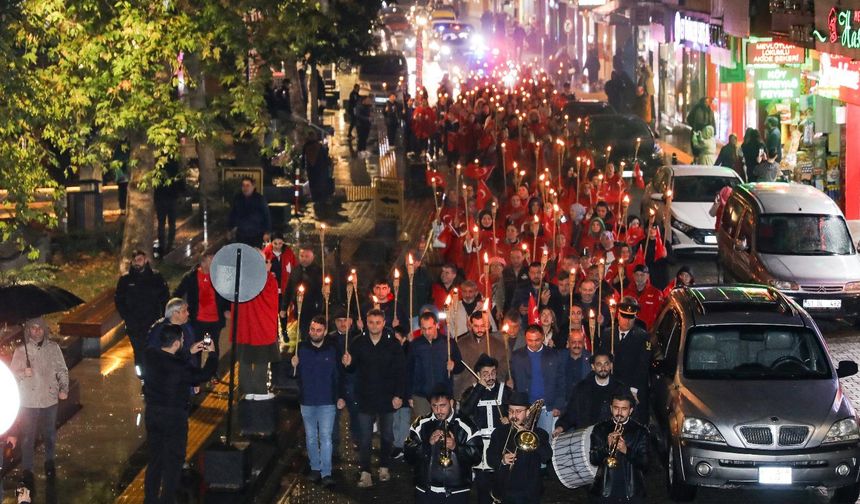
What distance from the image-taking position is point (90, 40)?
1855cm

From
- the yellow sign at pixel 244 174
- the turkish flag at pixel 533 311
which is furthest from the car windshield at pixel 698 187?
the turkish flag at pixel 533 311

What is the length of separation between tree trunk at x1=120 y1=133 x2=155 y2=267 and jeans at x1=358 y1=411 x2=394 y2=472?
871 cm

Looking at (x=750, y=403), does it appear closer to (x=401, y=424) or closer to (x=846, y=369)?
(x=846, y=369)

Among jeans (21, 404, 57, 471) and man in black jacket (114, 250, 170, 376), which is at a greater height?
man in black jacket (114, 250, 170, 376)

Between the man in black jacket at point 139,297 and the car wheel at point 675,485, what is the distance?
5.99 meters

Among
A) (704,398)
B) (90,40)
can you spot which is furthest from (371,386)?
(90,40)

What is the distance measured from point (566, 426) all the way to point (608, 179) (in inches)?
531

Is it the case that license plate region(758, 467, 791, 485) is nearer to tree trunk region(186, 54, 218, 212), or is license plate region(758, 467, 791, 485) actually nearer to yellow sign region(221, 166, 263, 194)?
yellow sign region(221, 166, 263, 194)

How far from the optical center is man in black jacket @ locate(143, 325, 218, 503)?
12.1m

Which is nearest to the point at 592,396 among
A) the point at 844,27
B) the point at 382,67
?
the point at 844,27

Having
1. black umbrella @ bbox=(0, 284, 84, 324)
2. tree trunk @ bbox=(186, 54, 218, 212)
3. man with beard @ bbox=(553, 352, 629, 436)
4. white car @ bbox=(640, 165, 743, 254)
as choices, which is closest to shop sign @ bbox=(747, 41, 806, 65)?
white car @ bbox=(640, 165, 743, 254)

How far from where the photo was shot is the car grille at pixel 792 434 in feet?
40.7

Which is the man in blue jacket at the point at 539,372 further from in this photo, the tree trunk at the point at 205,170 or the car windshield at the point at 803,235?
the tree trunk at the point at 205,170

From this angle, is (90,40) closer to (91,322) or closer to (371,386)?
(91,322)
